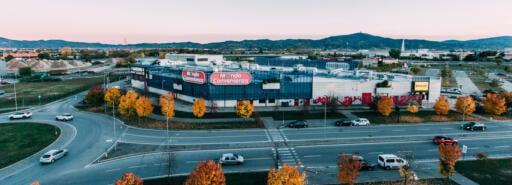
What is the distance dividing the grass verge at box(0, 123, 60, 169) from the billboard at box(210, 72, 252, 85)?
100ft

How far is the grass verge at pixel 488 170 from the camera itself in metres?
31.3

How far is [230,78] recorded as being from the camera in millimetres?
65875

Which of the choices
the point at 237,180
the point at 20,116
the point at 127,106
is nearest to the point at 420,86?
the point at 237,180

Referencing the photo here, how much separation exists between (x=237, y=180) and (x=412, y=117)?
4440 centimetres

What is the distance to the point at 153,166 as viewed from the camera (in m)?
34.9

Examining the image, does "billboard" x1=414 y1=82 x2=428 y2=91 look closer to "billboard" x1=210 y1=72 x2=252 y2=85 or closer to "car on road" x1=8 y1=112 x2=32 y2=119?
"billboard" x1=210 y1=72 x2=252 y2=85

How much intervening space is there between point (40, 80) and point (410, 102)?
148 metres

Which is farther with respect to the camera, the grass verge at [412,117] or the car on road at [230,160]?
the grass verge at [412,117]

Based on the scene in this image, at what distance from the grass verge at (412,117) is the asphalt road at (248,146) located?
267cm

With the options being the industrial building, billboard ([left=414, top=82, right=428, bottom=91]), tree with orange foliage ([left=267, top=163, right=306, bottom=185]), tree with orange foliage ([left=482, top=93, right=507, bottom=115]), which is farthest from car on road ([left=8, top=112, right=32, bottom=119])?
tree with orange foliage ([left=482, top=93, right=507, bottom=115])

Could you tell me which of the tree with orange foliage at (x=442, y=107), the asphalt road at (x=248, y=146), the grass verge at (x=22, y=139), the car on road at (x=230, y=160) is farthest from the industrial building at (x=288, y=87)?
the grass verge at (x=22, y=139)

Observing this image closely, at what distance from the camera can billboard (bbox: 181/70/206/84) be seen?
218ft

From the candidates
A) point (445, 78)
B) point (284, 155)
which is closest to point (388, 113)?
point (284, 155)

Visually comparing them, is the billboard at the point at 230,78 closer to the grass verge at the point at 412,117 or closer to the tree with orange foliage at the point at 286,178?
the grass verge at the point at 412,117
